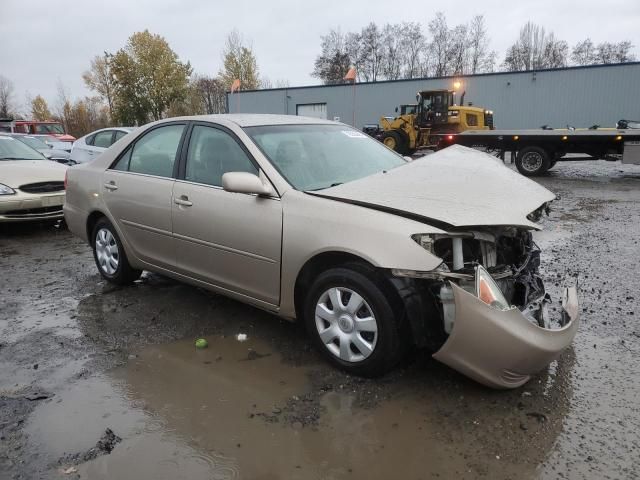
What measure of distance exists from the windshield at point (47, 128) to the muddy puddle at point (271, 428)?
2387cm

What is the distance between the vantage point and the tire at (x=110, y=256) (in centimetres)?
468

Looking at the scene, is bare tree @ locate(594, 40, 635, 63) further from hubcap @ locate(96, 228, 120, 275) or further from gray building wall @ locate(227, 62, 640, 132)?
hubcap @ locate(96, 228, 120, 275)

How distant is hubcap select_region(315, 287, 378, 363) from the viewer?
9.68 ft

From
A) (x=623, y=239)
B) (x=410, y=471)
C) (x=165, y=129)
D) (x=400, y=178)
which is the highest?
(x=165, y=129)

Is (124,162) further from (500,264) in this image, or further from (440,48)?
(440,48)

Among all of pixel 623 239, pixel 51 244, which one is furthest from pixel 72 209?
pixel 623 239

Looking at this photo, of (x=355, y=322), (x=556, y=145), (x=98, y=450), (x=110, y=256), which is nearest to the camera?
(x=98, y=450)

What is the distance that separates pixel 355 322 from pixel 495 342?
814 millimetres

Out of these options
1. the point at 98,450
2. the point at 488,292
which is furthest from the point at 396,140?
the point at 98,450

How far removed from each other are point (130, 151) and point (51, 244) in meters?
→ 3.12

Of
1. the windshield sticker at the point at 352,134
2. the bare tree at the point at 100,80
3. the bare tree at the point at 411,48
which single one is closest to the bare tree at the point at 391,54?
the bare tree at the point at 411,48

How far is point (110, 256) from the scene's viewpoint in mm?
4832

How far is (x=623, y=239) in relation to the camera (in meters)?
6.60

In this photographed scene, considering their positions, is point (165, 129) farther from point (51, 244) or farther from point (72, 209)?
point (51, 244)
